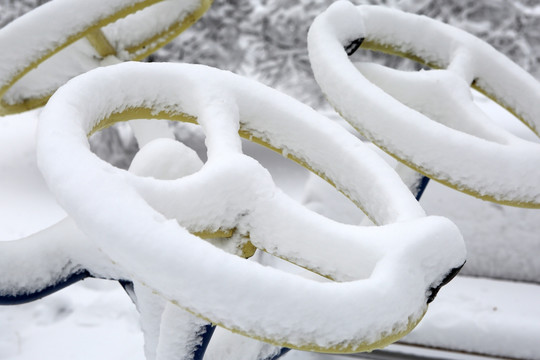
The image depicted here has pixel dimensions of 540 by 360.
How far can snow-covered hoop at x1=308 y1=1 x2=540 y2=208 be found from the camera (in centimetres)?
78

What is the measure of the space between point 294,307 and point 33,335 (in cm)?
→ 188

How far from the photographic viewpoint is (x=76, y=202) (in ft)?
1.58

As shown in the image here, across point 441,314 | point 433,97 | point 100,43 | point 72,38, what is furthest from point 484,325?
point 72,38

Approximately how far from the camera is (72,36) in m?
0.92

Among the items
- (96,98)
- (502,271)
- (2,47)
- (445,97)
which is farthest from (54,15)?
(502,271)

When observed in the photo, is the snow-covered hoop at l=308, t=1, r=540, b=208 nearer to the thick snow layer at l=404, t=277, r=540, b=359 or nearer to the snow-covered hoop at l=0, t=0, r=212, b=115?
the snow-covered hoop at l=0, t=0, r=212, b=115

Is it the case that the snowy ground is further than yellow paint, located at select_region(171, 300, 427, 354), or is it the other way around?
the snowy ground

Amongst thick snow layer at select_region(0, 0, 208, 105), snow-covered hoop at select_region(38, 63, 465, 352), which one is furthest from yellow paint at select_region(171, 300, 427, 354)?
thick snow layer at select_region(0, 0, 208, 105)

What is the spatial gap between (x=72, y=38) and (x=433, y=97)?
0.60 metres

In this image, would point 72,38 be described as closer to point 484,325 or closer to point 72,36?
point 72,36

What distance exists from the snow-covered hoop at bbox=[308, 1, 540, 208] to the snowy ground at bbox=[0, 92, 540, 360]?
1.12 metres

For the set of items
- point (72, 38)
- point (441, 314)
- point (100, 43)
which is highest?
point (72, 38)

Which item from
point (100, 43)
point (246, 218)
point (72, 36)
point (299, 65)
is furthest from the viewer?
point (299, 65)

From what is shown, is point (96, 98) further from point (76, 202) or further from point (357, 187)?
point (357, 187)
